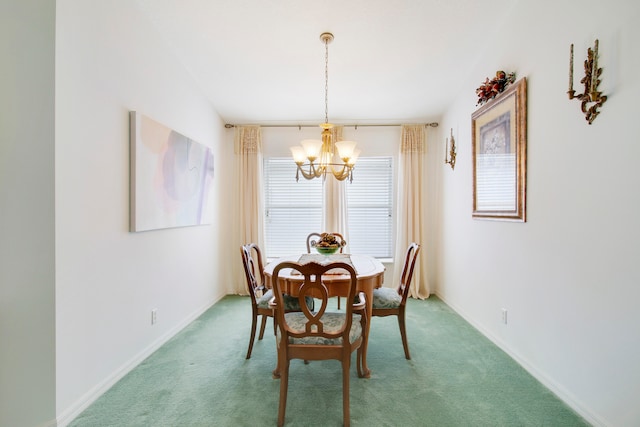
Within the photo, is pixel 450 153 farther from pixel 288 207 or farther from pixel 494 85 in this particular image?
pixel 288 207

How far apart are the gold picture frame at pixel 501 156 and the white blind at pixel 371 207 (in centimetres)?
147

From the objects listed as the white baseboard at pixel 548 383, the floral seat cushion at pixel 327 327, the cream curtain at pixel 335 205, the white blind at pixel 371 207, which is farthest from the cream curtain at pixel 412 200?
the floral seat cushion at pixel 327 327

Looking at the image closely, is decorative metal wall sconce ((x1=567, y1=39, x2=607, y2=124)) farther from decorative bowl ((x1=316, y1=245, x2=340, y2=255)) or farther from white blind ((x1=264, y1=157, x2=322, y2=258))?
white blind ((x1=264, y1=157, x2=322, y2=258))

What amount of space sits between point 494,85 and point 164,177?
2913mm

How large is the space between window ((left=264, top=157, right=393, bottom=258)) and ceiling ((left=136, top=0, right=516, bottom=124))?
87 cm

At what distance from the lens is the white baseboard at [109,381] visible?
1.65 m

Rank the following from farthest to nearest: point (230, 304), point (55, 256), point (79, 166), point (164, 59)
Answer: point (230, 304) → point (164, 59) → point (79, 166) → point (55, 256)

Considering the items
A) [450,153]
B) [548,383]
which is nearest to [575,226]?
[548,383]

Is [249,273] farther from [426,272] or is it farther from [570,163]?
[426,272]

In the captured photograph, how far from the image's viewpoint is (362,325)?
200 centimetres

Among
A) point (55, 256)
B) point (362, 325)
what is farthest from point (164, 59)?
point (362, 325)

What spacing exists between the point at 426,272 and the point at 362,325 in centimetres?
252

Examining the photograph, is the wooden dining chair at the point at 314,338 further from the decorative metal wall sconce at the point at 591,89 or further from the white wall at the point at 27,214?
the decorative metal wall sconce at the point at 591,89

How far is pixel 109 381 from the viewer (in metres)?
1.98
